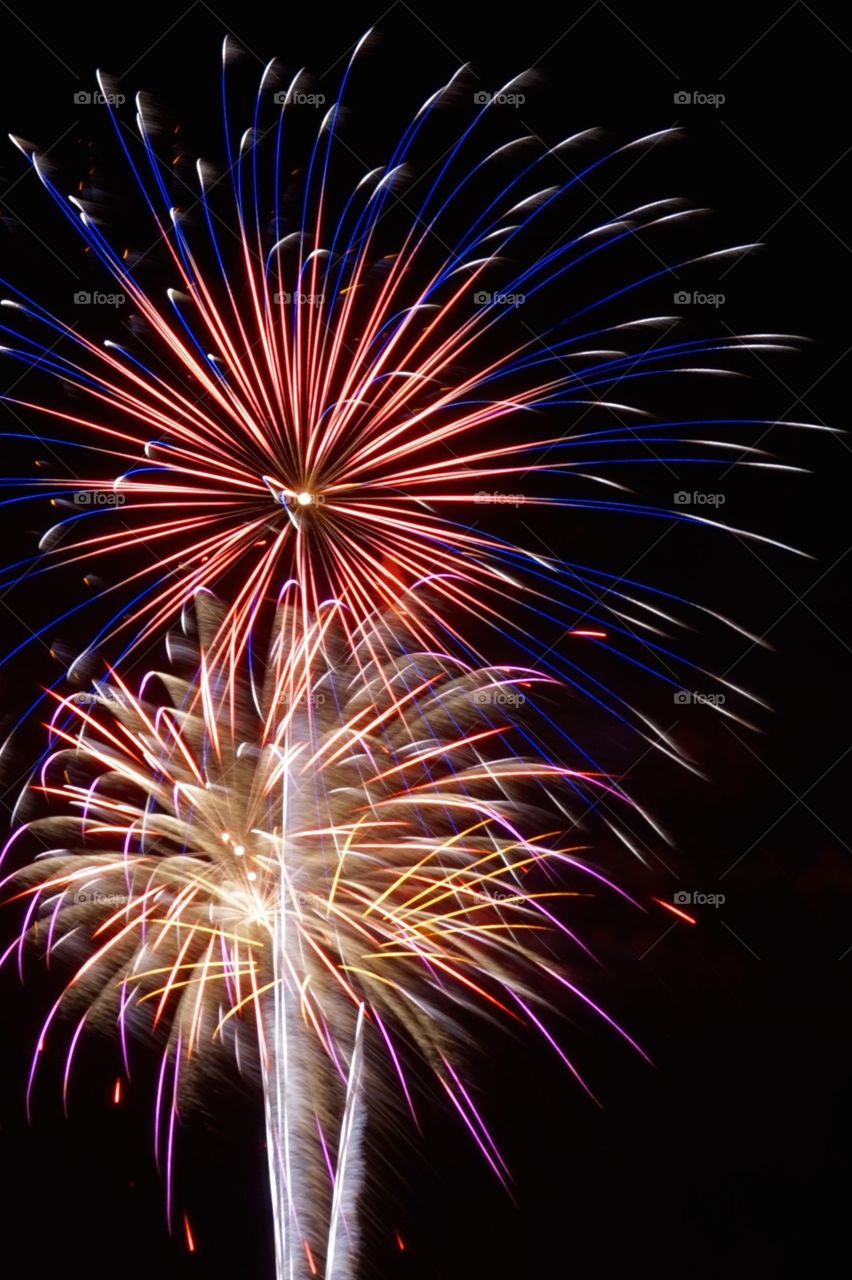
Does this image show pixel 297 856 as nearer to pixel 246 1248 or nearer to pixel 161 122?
pixel 246 1248

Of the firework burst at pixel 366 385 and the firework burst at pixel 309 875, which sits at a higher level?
the firework burst at pixel 366 385

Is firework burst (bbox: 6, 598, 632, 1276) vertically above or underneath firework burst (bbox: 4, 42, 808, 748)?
underneath

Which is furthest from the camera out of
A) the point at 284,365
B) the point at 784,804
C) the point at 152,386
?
the point at 784,804

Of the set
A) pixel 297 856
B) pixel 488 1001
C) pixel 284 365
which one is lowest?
pixel 488 1001

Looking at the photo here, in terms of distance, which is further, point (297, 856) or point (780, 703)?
point (780, 703)

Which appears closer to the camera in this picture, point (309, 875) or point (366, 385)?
point (366, 385)

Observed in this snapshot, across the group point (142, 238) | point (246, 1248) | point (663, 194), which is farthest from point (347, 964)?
point (663, 194)

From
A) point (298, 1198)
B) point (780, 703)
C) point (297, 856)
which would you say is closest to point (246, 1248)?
point (298, 1198)

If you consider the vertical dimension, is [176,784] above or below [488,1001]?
above

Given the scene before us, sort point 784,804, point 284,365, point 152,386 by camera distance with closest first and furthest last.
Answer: point 284,365, point 152,386, point 784,804

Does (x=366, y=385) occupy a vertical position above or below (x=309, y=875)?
above

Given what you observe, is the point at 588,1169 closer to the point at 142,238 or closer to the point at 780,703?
the point at 780,703
